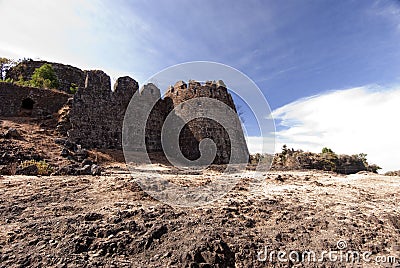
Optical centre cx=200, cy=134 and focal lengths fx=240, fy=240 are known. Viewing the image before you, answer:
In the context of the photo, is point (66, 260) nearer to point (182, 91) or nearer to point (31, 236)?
point (31, 236)

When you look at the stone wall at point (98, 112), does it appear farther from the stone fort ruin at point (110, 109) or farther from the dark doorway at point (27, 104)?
the dark doorway at point (27, 104)

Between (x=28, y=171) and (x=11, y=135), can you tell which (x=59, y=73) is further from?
(x=28, y=171)

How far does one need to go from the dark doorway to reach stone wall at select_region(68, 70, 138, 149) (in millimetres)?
3023

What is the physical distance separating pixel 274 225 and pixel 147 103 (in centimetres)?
1414

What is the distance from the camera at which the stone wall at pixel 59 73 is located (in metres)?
18.5

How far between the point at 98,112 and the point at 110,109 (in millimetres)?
802

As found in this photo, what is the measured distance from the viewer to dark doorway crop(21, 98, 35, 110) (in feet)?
44.8

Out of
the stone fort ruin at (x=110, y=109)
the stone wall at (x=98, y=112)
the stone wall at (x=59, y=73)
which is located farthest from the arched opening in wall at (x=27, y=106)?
the stone wall at (x=59, y=73)

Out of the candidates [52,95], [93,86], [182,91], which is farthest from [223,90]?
[52,95]

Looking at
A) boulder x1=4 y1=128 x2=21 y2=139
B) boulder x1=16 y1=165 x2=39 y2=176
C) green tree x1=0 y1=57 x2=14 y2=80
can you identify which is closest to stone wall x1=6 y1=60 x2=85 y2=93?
green tree x1=0 y1=57 x2=14 y2=80

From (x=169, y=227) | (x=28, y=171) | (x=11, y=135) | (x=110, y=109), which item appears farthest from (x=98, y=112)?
(x=169, y=227)

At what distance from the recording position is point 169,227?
312 cm

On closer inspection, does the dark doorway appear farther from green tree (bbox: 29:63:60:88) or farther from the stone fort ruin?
green tree (bbox: 29:63:60:88)

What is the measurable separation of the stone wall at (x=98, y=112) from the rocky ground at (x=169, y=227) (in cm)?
834
